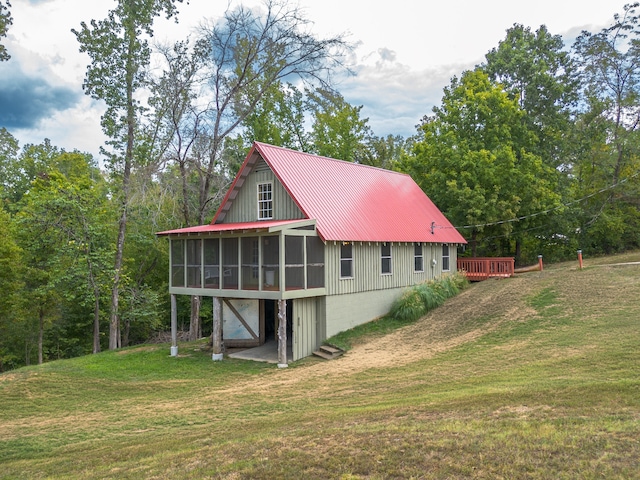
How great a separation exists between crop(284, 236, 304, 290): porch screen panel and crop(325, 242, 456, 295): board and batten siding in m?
1.05

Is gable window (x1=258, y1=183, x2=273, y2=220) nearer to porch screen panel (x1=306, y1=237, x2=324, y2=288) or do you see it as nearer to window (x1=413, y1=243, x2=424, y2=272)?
porch screen panel (x1=306, y1=237, x2=324, y2=288)

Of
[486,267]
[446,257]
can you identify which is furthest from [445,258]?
[486,267]

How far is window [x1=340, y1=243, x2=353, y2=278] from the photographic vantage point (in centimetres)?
1728

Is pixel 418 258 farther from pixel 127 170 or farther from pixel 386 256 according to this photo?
pixel 127 170

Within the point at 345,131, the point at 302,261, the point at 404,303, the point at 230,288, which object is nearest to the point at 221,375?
the point at 230,288

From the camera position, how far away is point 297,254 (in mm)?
16109

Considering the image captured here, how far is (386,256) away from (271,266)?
6029mm

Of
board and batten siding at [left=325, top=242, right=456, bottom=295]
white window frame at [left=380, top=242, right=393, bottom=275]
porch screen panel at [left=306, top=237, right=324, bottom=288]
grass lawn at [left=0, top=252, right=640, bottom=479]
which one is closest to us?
grass lawn at [left=0, top=252, right=640, bottom=479]

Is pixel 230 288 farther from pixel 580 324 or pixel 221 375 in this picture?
pixel 580 324

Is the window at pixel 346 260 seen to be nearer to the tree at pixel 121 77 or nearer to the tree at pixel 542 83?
the tree at pixel 121 77

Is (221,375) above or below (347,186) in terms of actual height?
below

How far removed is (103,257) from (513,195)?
2173cm

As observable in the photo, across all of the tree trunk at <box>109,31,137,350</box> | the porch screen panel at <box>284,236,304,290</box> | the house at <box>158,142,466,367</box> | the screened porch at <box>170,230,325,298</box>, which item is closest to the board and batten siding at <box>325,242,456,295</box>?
the house at <box>158,142,466,367</box>

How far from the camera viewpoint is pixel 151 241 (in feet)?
84.3
